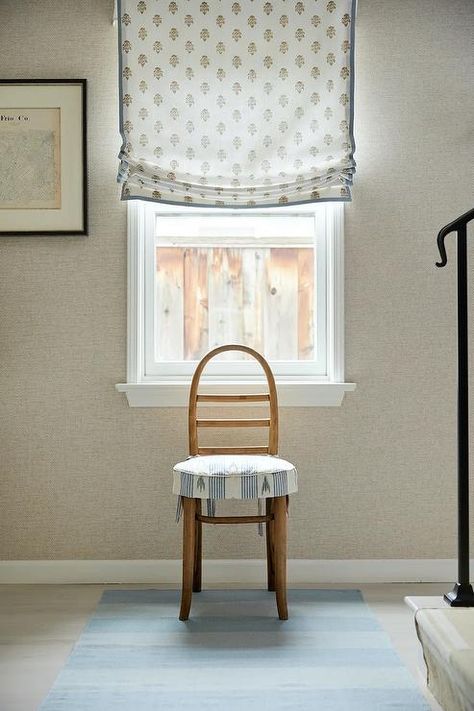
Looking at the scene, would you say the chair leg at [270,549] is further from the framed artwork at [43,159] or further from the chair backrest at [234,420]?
the framed artwork at [43,159]

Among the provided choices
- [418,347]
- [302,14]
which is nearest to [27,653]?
[418,347]

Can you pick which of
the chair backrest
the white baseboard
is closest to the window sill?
the chair backrest

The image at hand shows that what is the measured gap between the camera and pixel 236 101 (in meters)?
3.05

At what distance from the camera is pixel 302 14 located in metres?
3.04

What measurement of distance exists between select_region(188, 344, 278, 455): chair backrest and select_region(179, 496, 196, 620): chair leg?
31 centimetres

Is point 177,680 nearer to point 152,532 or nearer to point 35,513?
point 152,532

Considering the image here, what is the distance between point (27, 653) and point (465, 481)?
148 cm

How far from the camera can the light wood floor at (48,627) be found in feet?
6.96

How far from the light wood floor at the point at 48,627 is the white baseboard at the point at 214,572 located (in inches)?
1.8

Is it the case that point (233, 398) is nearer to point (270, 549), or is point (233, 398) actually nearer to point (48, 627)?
point (270, 549)

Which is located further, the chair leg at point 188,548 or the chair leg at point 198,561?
the chair leg at point 198,561

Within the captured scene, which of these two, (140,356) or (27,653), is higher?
(140,356)

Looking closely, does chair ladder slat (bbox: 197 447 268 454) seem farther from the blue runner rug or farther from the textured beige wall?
the blue runner rug

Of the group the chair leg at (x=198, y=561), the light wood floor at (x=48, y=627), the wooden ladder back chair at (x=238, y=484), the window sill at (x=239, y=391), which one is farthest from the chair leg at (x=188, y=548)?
the window sill at (x=239, y=391)
